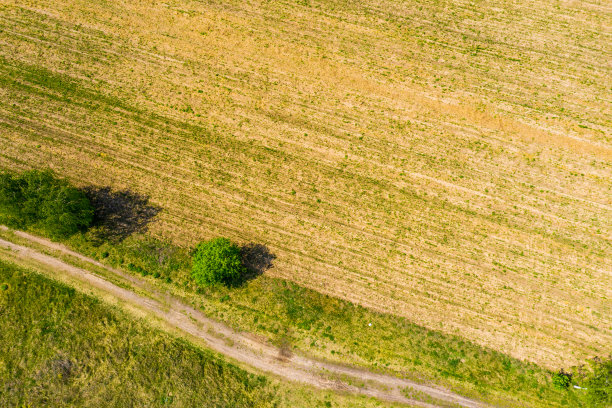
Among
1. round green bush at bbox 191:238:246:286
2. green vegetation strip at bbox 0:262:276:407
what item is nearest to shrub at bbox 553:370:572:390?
green vegetation strip at bbox 0:262:276:407

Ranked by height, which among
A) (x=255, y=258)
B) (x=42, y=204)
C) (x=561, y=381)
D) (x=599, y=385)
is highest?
(x=42, y=204)

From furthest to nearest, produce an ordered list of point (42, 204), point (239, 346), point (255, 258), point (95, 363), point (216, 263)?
point (255, 258) < point (239, 346) < point (42, 204) < point (95, 363) < point (216, 263)

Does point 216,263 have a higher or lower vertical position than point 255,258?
higher

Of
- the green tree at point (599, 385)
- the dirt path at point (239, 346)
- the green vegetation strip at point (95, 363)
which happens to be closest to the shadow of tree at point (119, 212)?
the dirt path at point (239, 346)

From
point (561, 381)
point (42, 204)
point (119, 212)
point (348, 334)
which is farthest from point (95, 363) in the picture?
point (561, 381)

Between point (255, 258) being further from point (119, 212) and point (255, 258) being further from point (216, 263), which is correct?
point (119, 212)

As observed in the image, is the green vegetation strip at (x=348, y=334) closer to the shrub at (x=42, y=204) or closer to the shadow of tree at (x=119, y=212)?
the shadow of tree at (x=119, y=212)

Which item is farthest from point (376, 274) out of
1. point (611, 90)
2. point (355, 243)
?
point (611, 90)
